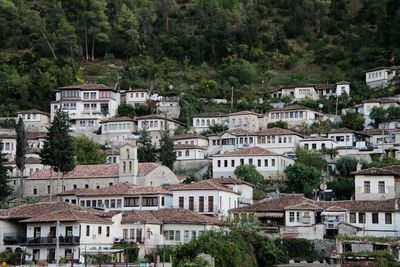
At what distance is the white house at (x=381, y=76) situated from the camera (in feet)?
316

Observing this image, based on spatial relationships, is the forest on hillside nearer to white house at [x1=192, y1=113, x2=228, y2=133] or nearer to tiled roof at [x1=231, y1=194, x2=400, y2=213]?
white house at [x1=192, y1=113, x2=228, y2=133]

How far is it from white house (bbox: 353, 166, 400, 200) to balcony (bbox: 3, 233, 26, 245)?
78.4 feet

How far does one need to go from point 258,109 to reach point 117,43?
102 feet

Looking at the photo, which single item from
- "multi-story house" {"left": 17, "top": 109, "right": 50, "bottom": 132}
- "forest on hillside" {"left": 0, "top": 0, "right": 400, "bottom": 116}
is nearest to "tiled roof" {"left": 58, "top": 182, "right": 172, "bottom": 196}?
"multi-story house" {"left": 17, "top": 109, "right": 50, "bottom": 132}

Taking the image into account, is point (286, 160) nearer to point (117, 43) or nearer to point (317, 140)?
point (317, 140)

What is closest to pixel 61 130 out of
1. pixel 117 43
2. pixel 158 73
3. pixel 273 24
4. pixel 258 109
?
pixel 258 109

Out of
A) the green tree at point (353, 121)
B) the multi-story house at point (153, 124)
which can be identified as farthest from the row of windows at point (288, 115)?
the multi-story house at point (153, 124)

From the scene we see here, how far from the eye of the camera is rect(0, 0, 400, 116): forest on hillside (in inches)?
4067

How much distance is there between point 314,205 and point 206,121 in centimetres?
3480

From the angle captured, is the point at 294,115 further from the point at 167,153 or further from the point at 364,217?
the point at 364,217

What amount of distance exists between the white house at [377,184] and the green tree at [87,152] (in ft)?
93.8

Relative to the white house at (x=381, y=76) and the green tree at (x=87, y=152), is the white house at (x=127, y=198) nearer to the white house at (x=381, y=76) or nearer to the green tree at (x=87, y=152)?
the green tree at (x=87, y=152)

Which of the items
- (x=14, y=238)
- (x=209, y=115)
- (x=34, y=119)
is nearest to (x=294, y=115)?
(x=209, y=115)

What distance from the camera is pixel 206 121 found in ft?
297
